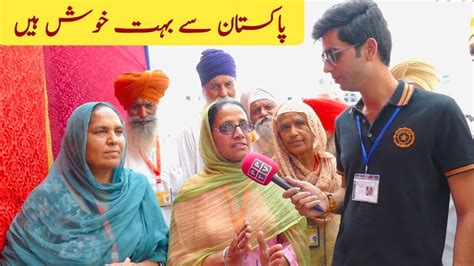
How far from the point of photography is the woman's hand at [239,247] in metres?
2.01

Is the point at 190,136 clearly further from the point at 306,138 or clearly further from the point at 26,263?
the point at 26,263

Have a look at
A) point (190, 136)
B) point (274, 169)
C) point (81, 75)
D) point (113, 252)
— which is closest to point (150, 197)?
point (113, 252)

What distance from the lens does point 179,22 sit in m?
2.94

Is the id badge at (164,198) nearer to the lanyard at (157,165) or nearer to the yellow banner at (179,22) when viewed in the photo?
the lanyard at (157,165)

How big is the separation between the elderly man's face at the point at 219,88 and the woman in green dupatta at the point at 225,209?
1139mm

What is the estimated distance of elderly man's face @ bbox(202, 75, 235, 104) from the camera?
3.65m

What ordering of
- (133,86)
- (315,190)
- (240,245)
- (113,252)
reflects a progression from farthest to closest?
(133,86), (113,252), (240,245), (315,190)

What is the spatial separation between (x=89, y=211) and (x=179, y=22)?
50.1 inches

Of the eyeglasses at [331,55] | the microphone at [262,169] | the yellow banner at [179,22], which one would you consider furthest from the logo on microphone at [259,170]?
the yellow banner at [179,22]

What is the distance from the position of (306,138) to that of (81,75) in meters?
1.84

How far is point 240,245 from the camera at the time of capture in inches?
81.0

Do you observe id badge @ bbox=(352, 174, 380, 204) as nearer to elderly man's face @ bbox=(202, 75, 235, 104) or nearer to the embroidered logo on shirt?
the embroidered logo on shirt

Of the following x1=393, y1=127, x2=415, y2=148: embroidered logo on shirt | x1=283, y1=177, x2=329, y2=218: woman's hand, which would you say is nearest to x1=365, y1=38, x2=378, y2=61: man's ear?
x1=393, y1=127, x2=415, y2=148: embroidered logo on shirt

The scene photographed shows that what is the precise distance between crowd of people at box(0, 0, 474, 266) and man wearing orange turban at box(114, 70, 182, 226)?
10mm
